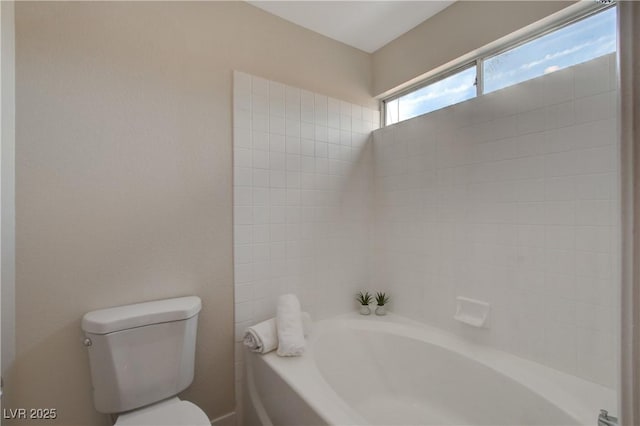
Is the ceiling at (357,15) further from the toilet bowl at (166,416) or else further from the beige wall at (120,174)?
the toilet bowl at (166,416)

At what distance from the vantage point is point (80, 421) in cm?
140

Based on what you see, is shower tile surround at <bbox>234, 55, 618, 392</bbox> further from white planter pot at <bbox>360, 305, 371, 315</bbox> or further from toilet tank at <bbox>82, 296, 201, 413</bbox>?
toilet tank at <bbox>82, 296, 201, 413</bbox>

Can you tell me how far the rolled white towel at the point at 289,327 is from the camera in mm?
1634

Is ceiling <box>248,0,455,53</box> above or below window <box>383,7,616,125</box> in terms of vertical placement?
above

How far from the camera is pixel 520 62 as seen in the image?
172cm

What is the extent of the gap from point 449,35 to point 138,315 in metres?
2.40

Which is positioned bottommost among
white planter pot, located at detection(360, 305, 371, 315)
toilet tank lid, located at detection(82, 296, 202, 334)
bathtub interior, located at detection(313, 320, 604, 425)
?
bathtub interior, located at detection(313, 320, 604, 425)

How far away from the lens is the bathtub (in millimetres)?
1299

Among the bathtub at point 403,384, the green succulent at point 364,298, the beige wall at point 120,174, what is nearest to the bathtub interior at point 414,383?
the bathtub at point 403,384

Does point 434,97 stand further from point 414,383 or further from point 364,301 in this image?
point 414,383

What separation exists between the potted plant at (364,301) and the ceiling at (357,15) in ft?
6.45

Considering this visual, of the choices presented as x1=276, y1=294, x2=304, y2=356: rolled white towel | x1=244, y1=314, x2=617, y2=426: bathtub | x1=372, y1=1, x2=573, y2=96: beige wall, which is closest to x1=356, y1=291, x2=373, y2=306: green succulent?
x1=244, y1=314, x2=617, y2=426: bathtub

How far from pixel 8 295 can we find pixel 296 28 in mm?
2143

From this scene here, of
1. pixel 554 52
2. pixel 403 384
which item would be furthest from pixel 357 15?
pixel 403 384
